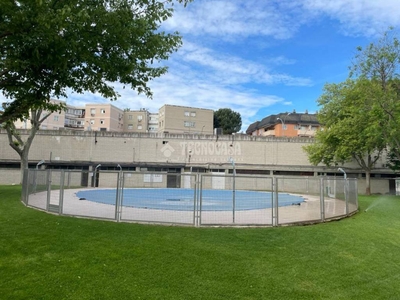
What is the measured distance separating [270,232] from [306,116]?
57937 millimetres

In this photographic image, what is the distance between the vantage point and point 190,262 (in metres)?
5.81

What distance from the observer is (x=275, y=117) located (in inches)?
2443

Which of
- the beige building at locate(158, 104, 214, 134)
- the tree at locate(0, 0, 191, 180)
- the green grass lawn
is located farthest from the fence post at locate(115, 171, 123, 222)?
the beige building at locate(158, 104, 214, 134)

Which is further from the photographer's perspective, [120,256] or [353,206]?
[353,206]

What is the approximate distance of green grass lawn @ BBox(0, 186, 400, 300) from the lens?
471 centimetres

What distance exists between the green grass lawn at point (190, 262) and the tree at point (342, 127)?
20276 millimetres

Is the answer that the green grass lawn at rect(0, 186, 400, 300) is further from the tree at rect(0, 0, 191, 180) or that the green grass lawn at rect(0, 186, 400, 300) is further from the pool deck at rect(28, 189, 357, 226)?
the tree at rect(0, 0, 191, 180)

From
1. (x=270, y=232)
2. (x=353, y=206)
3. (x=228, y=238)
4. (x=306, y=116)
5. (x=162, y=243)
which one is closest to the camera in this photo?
(x=162, y=243)

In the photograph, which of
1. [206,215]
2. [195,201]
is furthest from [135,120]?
[195,201]

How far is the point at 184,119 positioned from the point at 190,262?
63.3 metres

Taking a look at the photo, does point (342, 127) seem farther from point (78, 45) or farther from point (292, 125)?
point (292, 125)

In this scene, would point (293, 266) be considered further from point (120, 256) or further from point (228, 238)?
point (120, 256)

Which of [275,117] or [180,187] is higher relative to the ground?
[275,117]

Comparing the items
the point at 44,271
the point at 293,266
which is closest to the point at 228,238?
the point at 293,266
